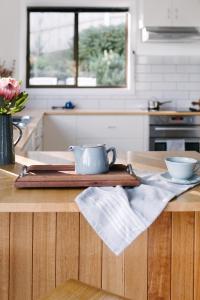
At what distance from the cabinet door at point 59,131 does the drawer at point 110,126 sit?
9 centimetres

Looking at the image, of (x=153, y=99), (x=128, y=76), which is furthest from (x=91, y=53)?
(x=153, y=99)

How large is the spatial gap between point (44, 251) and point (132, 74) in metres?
4.40

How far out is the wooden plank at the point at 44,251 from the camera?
5.19 ft

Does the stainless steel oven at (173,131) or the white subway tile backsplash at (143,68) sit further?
the white subway tile backsplash at (143,68)

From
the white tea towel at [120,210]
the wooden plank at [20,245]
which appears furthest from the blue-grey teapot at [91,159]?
the wooden plank at [20,245]

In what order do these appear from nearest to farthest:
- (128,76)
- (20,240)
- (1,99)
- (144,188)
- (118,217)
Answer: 1. (118,217)
2. (144,188)
3. (20,240)
4. (1,99)
5. (128,76)

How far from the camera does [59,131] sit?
535 cm

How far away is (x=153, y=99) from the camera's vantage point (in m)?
5.82

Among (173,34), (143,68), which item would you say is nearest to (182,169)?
(173,34)

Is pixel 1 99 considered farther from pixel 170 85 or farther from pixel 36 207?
pixel 170 85

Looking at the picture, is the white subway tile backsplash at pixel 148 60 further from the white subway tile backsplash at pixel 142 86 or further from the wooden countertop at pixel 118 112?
the wooden countertop at pixel 118 112

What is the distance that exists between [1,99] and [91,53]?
13.7 feet

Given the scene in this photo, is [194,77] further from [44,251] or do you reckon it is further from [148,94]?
[44,251]

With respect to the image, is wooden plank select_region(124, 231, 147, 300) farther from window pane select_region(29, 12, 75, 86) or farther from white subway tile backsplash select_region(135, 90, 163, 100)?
window pane select_region(29, 12, 75, 86)
